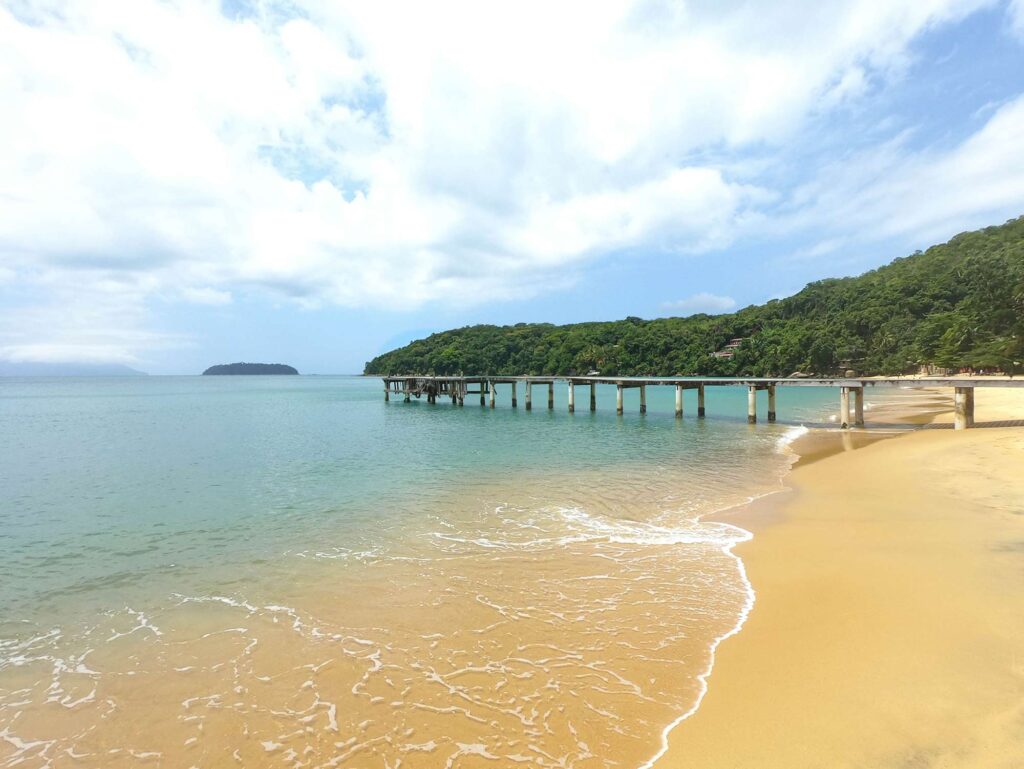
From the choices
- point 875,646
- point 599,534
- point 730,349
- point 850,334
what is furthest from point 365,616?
point 730,349

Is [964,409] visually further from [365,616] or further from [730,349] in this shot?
[730,349]

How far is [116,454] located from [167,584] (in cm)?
1855

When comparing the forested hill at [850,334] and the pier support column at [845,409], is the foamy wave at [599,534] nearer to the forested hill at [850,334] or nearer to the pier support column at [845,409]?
the pier support column at [845,409]

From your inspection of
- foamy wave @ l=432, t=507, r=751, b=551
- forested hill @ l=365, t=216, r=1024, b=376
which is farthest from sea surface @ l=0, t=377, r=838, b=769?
forested hill @ l=365, t=216, r=1024, b=376

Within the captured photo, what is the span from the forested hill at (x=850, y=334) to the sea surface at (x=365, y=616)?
187 ft

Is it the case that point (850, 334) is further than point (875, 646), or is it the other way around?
point (850, 334)

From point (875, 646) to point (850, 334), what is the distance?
8878cm

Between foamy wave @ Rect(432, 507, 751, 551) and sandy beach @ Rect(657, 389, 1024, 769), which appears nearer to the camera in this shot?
sandy beach @ Rect(657, 389, 1024, 769)

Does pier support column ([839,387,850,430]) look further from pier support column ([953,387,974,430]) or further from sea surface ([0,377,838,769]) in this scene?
sea surface ([0,377,838,769])

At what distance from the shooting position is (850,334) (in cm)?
7825

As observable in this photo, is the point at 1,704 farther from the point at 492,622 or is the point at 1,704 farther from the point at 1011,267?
the point at 1011,267

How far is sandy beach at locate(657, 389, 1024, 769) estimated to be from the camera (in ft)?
12.5

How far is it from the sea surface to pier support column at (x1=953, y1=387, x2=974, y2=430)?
13.9 metres

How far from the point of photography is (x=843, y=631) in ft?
18.4
